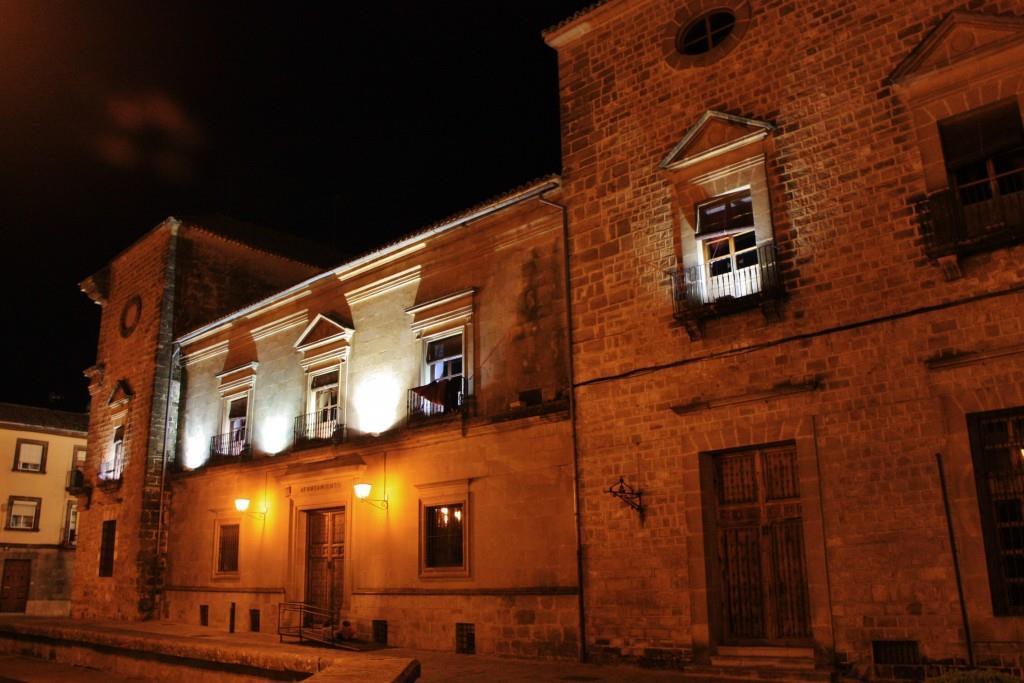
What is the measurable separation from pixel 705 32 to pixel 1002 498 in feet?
26.5

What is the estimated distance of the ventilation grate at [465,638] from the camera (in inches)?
586

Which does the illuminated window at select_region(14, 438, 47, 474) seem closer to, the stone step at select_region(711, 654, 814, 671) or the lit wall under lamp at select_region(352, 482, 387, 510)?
the lit wall under lamp at select_region(352, 482, 387, 510)

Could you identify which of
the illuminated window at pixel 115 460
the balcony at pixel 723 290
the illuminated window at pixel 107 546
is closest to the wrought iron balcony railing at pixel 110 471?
the illuminated window at pixel 115 460

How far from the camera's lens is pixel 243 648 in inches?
506

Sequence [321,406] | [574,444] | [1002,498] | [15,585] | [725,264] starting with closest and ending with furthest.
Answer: [1002,498] → [725,264] → [574,444] → [321,406] → [15,585]

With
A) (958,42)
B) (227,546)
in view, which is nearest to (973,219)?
(958,42)

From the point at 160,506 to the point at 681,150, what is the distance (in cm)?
1803

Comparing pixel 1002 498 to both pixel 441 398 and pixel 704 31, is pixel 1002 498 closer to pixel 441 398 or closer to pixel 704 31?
pixel 704 31

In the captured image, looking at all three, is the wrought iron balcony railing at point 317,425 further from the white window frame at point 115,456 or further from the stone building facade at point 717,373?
the white window frame at point 115,456

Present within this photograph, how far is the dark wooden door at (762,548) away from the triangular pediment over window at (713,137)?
4.45 m

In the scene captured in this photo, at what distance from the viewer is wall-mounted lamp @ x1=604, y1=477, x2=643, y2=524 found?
41.6ft

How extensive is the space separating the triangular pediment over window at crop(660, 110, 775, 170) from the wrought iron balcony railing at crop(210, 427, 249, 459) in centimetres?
1330

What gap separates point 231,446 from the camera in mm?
22203

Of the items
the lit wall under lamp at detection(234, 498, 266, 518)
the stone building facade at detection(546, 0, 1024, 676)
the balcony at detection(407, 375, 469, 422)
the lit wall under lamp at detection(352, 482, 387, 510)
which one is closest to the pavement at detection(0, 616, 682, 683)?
the stone building facade at detection(546, 0, 1024, 676)
